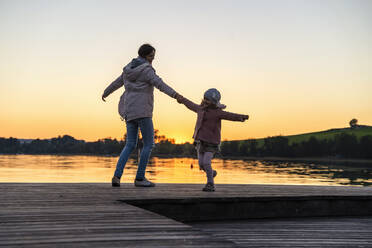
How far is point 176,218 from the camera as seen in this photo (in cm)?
506

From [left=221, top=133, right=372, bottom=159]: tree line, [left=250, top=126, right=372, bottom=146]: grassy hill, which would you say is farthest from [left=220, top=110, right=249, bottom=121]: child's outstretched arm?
[left=250, top=126, right=372, bottom=146]: grassy hill

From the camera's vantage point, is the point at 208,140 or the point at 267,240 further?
the point at 208,140

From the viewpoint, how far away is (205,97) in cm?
610

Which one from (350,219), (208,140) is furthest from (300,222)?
(208,140)

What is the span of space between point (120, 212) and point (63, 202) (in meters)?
0.98

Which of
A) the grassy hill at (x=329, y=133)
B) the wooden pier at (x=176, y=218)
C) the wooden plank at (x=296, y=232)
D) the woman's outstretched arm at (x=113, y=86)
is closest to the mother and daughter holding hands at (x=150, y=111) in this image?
the woman's outstretched arm at (x=113, y=86)

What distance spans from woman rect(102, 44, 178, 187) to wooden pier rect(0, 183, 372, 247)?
2.19ft

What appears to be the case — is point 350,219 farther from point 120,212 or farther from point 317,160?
point 317,160

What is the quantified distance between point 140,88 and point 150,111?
0.40m

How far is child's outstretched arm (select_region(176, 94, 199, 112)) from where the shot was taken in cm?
600

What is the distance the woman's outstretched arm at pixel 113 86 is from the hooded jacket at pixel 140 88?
0.27 m

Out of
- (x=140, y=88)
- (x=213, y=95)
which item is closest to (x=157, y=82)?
(x=140, y=88)

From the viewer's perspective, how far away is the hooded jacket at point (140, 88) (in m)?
6.08

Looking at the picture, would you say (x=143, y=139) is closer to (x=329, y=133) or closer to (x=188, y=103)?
(x=188, y=103)
